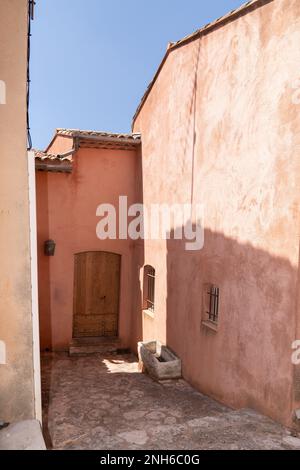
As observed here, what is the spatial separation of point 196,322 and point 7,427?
4.53m

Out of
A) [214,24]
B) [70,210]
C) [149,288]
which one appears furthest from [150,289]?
[214,24]

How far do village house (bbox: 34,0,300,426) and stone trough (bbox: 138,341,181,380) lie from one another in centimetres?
21

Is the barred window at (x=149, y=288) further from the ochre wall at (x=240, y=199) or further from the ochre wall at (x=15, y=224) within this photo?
the ochre wall at (x=15, y=224)

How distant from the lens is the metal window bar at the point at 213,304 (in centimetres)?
703

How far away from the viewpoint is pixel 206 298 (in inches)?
288

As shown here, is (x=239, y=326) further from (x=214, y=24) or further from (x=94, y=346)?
(x=94, y=346)

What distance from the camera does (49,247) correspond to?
9.93 metres

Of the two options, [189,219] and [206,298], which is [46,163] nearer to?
[189,219]

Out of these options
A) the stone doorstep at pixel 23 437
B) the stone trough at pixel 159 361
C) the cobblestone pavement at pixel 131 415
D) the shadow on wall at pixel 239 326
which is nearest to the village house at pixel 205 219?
the shadow on wall at pixel 239 326

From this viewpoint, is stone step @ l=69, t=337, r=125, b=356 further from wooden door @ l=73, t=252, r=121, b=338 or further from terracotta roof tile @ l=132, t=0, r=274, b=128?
terracotta roof tile @ l=132, t=0, r=274, b=128

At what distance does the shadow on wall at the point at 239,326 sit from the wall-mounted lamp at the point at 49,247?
3.49m

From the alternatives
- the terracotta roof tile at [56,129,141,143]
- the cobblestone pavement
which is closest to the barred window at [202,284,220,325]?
the cobblestone pavement

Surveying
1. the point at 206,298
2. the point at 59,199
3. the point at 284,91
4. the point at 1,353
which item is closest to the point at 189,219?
the point at 206,298

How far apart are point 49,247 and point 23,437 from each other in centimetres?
686
